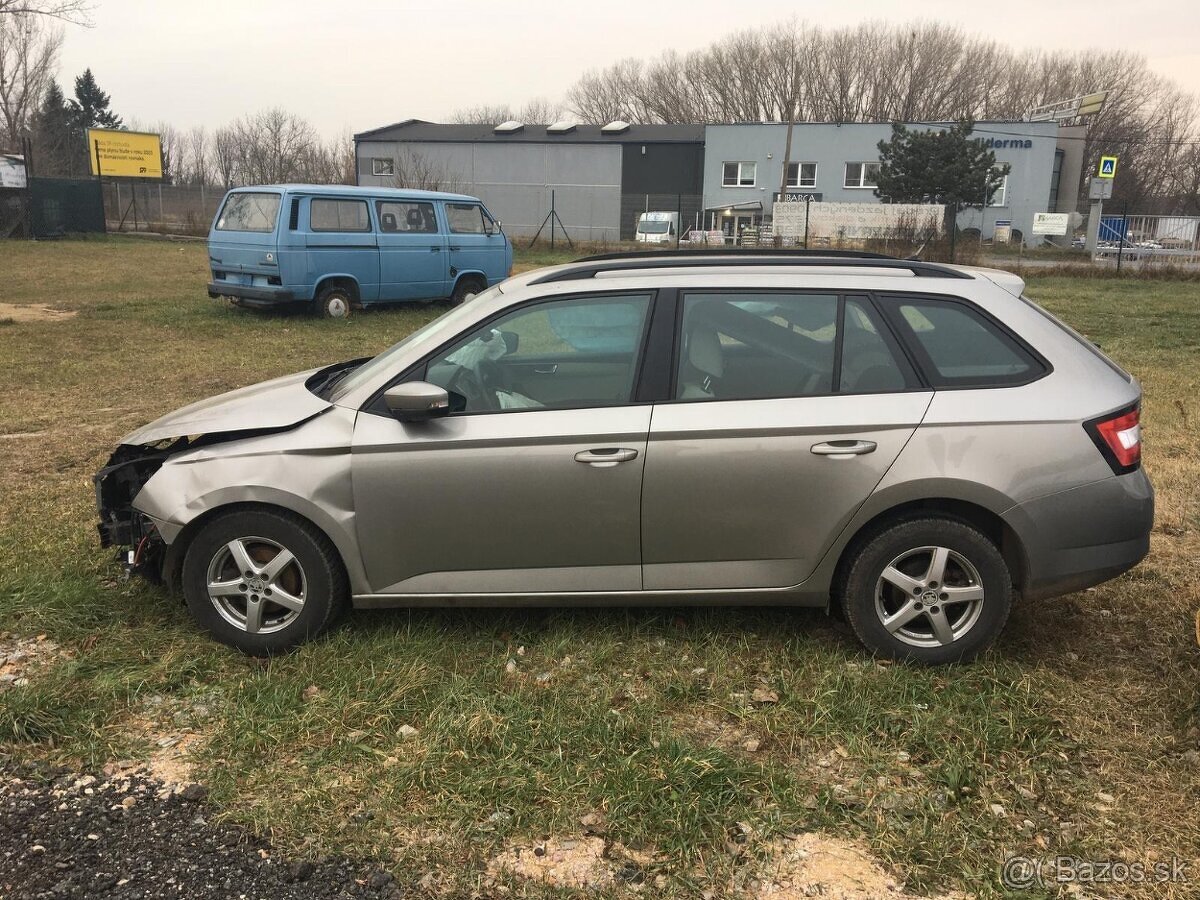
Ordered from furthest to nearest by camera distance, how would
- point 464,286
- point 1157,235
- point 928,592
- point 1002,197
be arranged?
point 1002,197, point 1157,235, point 464,286, point 928,592

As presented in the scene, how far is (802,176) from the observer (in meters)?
47.7

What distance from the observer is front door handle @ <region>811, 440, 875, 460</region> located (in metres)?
3.42

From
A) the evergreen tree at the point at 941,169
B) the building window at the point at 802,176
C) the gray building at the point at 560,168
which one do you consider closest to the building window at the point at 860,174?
the building window at the point at 802,176

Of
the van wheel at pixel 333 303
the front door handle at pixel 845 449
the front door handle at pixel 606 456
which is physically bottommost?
the van wheel at pixel 333 303

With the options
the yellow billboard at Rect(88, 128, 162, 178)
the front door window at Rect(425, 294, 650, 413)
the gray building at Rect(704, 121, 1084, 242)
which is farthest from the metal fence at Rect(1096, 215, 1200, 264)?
the yellow billboard at Rect(88, 128, 162, 178)

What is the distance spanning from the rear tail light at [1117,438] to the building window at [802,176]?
154ft

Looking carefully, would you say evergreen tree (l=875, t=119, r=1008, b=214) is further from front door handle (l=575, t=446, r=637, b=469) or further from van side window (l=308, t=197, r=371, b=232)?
front door handle (l=575, t=446, r=637, b=469)

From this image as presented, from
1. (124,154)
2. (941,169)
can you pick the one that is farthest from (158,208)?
(941,169)

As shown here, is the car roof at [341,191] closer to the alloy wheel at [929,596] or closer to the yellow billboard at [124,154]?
the alloy wheel at [929,596]

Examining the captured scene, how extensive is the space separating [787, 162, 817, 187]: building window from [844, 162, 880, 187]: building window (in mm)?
1691

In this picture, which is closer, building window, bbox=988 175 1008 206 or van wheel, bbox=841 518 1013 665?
van wheel, bbox=841 518 1013 665

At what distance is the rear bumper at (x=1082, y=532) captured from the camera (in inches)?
134

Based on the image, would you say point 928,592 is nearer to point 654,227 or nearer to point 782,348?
point 782,348

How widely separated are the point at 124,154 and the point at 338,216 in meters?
35.8
